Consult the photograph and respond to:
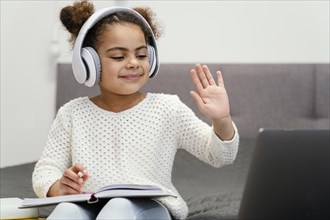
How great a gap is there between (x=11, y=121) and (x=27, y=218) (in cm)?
159

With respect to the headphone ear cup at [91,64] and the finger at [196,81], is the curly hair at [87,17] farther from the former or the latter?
the finger at [196,81]

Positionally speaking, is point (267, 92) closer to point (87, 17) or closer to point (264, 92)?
point (264, 92)

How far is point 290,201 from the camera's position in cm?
118

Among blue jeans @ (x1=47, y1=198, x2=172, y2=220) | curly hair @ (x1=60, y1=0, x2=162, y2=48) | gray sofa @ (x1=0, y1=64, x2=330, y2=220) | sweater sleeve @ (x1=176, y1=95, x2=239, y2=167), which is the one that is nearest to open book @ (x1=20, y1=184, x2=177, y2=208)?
blue jeans @ (x1=47, y1=198, x2=172, y2=220)

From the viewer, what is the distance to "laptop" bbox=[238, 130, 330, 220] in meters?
1.16

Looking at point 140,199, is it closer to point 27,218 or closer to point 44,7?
point 27,218

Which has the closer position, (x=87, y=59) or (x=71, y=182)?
(x=71, y=182)

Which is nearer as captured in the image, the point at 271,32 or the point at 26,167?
the point at 26,167

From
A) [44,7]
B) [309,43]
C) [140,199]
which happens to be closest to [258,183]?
[140,199]

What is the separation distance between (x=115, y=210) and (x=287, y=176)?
1.57 ft

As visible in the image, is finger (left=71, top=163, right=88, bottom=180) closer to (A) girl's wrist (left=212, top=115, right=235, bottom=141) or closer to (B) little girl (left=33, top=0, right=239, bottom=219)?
(B) little girl (left=33, top=0, right=239, bottom=219)

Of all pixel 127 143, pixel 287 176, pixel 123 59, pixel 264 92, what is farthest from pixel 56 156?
pixel 264 92

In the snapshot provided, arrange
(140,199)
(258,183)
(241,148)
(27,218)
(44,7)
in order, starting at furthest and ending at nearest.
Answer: (44,7) → (241,148) → (27,218) → (140,199) → (258,183)

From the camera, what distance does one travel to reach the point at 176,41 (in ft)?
11.0
